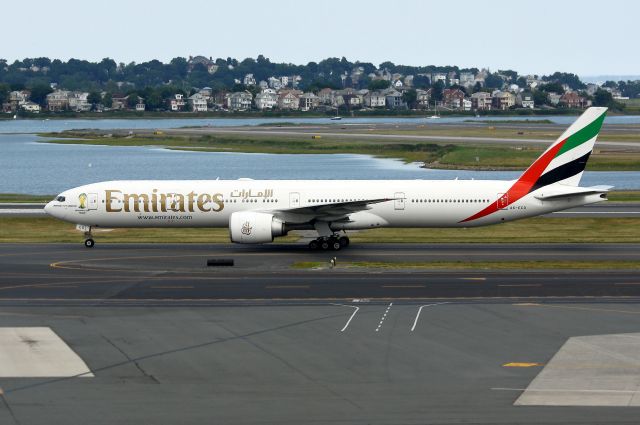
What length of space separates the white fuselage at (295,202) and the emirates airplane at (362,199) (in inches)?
2.2

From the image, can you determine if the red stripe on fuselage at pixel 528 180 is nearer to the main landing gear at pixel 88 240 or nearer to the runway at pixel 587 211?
the runway at pixel 587 211

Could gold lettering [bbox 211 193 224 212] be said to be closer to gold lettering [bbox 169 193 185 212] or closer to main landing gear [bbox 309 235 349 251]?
gold lettering [bbox 169 193 185 212]

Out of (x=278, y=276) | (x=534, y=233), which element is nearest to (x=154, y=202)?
(x=278, y=276)

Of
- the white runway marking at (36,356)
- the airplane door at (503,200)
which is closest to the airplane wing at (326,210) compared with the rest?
the airplane door at (503,200)

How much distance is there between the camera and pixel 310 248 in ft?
189

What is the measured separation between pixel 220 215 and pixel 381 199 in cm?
918

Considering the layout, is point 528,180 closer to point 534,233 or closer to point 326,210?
point 534,233

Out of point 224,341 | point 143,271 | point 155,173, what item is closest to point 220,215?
point 143,271

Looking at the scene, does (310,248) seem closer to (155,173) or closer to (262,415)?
(262,415)

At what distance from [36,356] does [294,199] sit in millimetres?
27119

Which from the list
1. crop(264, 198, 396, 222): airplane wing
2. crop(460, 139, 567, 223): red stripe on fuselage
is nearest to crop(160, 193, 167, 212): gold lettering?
crop(264, 198, 396, 222): airplane wing

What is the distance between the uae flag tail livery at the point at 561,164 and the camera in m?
57.1

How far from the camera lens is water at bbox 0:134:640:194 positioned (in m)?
118

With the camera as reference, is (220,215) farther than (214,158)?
No
